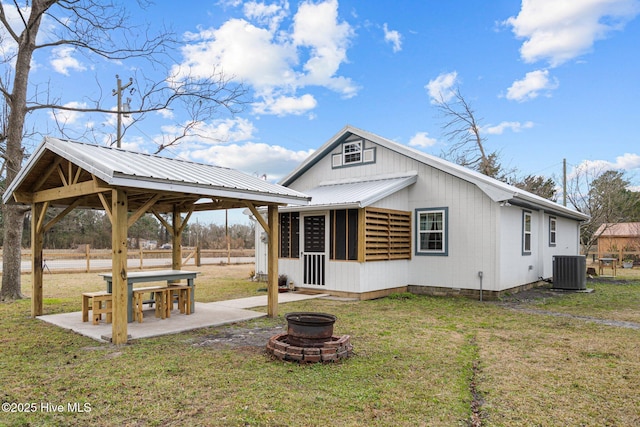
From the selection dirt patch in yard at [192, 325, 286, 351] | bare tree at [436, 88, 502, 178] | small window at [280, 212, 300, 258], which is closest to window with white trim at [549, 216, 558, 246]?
small window at [280, 212, 300, 258]

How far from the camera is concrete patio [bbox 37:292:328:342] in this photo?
650 cm

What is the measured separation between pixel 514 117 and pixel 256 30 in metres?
14.5

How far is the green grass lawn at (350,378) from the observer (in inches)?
138

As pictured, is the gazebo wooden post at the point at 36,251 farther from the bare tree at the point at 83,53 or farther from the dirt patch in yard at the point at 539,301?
the dirt patch in yard at the point at 539,301

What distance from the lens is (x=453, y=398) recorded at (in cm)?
391

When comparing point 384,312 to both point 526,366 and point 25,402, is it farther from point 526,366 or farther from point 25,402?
point 25,402

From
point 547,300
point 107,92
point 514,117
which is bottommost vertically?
point 547,300

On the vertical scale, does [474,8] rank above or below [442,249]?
above

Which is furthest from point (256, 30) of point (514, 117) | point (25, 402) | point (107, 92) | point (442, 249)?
point (514, 117)

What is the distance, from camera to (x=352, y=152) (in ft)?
44.1

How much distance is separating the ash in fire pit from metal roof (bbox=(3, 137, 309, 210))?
2522 mm

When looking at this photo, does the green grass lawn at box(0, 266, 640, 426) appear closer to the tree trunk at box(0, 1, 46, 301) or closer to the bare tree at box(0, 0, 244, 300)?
the tree trunk at box(0, 1, 46, 301)

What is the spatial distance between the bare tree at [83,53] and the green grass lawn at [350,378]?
423 cm

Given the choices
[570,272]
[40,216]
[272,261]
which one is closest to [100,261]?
[40,216]
